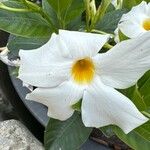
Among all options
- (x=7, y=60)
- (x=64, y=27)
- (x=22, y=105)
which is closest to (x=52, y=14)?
(x=64, y=27)

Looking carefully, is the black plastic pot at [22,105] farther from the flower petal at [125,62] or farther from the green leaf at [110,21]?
the flower petal at [125,62]

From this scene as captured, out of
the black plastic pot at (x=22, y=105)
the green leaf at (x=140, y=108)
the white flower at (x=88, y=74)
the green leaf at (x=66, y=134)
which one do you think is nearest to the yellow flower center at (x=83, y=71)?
the white flower at (x=88, y=74)

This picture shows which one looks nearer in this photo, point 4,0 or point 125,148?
point 4,0

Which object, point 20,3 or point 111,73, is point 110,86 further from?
point 20,3

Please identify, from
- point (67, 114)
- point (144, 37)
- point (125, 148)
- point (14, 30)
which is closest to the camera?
point (144, 37)

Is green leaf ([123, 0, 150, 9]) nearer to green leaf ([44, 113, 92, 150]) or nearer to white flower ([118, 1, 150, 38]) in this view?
white flower ([118, 1, 150, 38])

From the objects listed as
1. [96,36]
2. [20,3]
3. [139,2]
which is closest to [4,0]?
[20,3]
